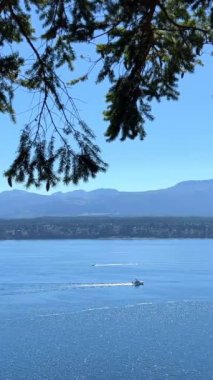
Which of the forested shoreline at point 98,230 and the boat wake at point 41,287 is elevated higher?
the forested shoreline at point 98,230

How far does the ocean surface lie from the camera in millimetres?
29219

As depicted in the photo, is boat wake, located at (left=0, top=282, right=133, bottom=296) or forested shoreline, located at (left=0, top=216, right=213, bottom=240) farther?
forested shoreline, located at (left=0, top=216, right=213, bottom=240)

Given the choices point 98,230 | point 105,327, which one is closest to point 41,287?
point 105,327

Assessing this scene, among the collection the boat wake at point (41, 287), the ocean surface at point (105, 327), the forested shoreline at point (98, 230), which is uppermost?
the forested shoreline at point (98, 230)

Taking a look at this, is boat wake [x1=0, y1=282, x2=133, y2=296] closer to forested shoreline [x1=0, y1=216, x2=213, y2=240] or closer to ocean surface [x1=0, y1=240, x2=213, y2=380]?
ocean surface [x1=0, y1=240, x2=213, y2=380]

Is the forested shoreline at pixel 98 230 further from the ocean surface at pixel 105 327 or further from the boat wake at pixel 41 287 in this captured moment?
the boat wake at pixel 41 287

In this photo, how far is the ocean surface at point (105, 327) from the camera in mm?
29219

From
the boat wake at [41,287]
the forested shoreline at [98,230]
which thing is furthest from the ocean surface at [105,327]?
the forested shoreline at [98,230]

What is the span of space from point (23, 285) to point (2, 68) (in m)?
62.4

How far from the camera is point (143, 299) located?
55500 millimetres

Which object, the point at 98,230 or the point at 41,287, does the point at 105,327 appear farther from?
the point at 98,230

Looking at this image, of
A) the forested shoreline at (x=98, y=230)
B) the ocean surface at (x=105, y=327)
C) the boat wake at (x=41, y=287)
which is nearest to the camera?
the ocean surface at (x=105, y=327)

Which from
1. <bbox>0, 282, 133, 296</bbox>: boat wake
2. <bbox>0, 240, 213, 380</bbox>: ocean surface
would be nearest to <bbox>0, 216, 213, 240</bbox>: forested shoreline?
<bbox>0, 240, 213, 380</bbox>: ocean surface

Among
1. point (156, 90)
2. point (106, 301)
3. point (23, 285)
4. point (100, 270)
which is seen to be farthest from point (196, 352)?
point (100, 270)
